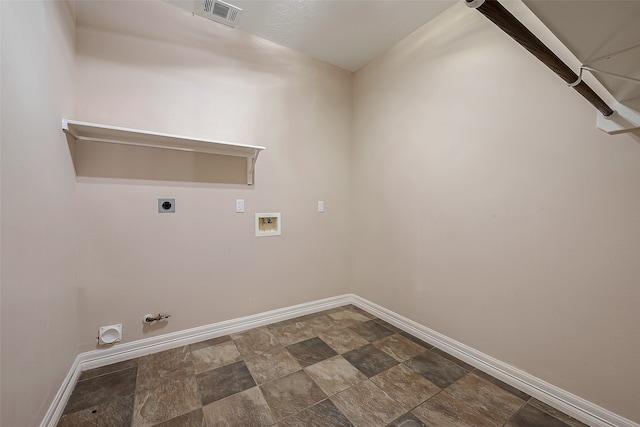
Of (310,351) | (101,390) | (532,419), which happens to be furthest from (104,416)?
(532,419)

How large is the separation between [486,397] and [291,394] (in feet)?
3.66

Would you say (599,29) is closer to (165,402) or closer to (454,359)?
(454,359)

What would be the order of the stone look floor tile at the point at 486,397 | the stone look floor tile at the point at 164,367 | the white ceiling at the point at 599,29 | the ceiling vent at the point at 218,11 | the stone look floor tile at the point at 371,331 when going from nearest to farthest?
the white ceiling at the point at 599,29
the stone look floor tile at the point at 486,397
the stone look floor tile at the point at 164,367
the ceiling vent at the point at 218,11
the stone look floor tile at the point at 371,331

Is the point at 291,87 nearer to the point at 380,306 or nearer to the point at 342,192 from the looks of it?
the point at 342,192

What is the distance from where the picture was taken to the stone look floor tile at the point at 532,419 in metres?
1.27

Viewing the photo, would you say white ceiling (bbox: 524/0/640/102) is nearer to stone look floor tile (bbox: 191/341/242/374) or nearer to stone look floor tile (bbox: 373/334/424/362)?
stone look floor tile (bbox: 373/334/424/362)

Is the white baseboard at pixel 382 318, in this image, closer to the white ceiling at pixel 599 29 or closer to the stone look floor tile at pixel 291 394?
the stone look floor tile at pixel 291 394

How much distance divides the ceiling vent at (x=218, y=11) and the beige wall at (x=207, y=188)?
2.5 inches

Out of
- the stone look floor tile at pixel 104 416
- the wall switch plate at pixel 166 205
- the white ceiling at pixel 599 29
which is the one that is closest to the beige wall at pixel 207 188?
the wall switch plate at pixel 166 205

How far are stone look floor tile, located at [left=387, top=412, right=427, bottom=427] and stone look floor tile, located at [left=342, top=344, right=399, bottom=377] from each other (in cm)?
34

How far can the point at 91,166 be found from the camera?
1.67 metres

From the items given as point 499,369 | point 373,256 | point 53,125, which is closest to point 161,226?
point 53,125

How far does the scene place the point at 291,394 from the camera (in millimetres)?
1461

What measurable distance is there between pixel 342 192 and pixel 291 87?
1.16 metres
